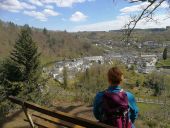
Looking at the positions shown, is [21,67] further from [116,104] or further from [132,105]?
[116,104]

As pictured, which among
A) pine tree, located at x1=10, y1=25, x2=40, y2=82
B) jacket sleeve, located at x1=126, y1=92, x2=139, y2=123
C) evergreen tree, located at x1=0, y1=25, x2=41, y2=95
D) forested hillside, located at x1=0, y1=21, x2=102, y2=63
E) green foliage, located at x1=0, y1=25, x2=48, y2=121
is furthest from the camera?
forested hillside, located at x1=0, y1=21, x2=102, y2=63

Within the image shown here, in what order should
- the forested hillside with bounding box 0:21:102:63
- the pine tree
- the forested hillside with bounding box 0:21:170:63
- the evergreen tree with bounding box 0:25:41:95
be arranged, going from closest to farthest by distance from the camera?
the evergreen tree with bounding box 0:25:41:95 → the pine tree → the forested hillside with bounding box 0:21:170:63 → the forested hillside with bounding box 0:21:102:63

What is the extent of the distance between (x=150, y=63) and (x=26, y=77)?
Answer: 11877cm

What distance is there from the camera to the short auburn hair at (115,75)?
11.4 feet

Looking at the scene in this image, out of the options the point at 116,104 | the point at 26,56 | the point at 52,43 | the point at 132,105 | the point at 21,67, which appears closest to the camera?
the point at 116,104

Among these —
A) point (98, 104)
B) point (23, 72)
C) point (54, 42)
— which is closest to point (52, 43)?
point (54, 42)

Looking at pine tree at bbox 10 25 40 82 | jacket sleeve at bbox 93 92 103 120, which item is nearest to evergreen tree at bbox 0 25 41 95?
pine tree at bbox 10 25 40 82

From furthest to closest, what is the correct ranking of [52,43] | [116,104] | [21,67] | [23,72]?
[52,43]
[23,72]
[21,67]
[116,104]

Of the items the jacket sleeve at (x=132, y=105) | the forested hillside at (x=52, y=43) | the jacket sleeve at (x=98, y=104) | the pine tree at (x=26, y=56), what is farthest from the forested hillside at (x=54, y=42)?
the jacket sleeve at (x=132, y=105)

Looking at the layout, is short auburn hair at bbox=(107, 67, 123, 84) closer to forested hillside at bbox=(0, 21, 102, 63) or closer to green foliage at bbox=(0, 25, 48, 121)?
green foliage at bbox=(0, 25, 48, 121)

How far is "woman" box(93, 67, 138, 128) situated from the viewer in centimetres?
342

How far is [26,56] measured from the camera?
73.9 ft

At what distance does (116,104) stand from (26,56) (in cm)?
1965

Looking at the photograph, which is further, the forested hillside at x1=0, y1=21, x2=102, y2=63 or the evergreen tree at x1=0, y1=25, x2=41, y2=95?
the forested hillside at x1=0, y1=21, x2=102, y2=63
